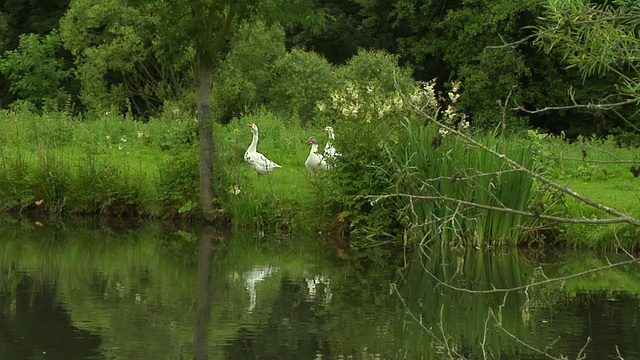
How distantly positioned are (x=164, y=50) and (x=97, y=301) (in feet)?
21.1

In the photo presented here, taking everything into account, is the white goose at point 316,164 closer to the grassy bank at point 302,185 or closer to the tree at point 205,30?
the grassy bank at point 302,185

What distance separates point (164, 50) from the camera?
52.9 feet

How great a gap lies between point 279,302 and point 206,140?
598 cm

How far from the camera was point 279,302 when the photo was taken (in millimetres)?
10758

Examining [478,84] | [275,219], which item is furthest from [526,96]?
[275,219]

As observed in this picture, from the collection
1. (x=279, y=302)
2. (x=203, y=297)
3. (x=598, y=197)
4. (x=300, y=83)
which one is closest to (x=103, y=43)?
(x=300, y=83)

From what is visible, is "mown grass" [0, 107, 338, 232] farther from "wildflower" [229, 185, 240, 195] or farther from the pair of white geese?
the pair of white geese

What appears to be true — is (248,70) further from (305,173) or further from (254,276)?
(254,276)

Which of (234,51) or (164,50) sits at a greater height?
(164,50)

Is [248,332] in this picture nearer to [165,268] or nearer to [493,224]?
[165,268]

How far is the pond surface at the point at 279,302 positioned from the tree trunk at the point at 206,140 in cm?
90

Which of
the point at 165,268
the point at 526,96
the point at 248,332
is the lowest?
the point at 526,96

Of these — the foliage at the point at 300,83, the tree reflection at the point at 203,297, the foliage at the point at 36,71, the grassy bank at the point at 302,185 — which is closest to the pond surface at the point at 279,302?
the tree reflection at the point at 203,297

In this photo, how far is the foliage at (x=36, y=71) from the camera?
124ft
